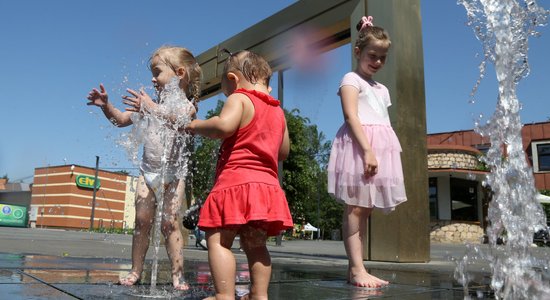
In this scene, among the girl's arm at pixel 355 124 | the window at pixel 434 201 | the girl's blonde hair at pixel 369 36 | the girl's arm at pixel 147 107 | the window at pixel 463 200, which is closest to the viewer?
the girl's arm at pixel 147 107

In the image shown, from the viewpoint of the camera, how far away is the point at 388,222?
585 cm

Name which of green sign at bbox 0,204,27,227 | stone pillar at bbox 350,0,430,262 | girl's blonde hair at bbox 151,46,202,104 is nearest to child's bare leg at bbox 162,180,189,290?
girl's blonde hair at bbox 151,46,202,104

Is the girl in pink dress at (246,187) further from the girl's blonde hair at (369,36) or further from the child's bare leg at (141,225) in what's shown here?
the girl's blonde hair at (369,36)

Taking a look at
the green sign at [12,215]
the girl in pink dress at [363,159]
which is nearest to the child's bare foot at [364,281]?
the girl in pink dress at [363,159]

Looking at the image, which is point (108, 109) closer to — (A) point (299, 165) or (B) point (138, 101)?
(B) point (138, 101)

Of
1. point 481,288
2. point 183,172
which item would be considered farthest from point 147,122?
point 481,288

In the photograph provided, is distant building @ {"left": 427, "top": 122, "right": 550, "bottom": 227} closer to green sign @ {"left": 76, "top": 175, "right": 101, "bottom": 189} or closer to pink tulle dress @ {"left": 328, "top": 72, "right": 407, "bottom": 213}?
pink tulle dress @ {"left": 328, "top": 72, "right": 407, "bottom": 213}

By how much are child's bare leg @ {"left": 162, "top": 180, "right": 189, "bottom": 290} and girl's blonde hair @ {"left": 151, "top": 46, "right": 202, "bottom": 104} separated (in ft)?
2.04

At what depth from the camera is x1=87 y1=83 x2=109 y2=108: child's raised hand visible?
2.93 m

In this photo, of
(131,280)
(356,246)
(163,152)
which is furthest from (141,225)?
(356,246)

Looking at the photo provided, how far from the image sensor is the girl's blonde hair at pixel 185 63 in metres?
3.12

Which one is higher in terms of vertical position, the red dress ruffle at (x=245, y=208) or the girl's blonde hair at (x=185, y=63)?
the girl's blonde hair at (x=185, y=63)

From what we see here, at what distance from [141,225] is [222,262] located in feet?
3.44

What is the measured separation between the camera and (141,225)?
296 cm
